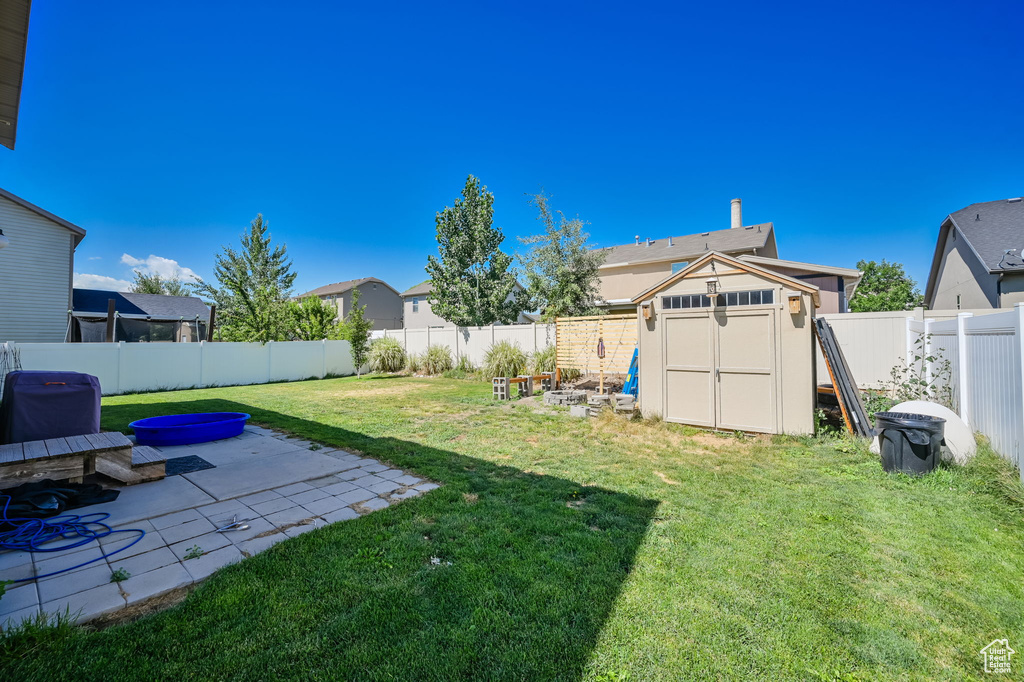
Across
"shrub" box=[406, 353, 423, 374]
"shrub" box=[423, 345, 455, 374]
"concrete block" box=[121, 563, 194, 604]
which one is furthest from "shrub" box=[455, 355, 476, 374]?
"concrete block" box=[121, 563, 194, 604]

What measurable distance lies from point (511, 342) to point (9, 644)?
13.0m

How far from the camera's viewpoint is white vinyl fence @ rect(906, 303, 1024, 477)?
11.7 feet

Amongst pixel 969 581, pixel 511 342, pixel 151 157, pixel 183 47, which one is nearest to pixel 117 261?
pixel 151 157

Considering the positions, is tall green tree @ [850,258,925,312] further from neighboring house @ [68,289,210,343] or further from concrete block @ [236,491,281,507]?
neighboring house @ [68,289,210,343]

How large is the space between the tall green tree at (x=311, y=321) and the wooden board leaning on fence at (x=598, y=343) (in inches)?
446

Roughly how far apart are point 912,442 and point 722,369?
2.42 metres

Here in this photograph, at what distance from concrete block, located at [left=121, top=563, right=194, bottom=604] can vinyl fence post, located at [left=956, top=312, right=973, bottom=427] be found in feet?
26.1

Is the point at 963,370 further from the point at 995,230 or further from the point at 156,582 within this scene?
the point at 995,230

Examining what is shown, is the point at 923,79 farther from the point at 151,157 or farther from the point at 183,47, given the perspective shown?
the point at 151,157

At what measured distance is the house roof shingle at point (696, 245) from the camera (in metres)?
19.1

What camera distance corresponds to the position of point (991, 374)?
4.19 m

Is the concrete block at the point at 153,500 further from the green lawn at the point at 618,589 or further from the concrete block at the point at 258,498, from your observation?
the green lawn at the point at 618,589

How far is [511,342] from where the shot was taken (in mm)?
14555

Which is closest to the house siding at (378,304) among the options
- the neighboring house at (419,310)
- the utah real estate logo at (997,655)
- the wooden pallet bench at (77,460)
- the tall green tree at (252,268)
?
the neighboring house at (419,310)
